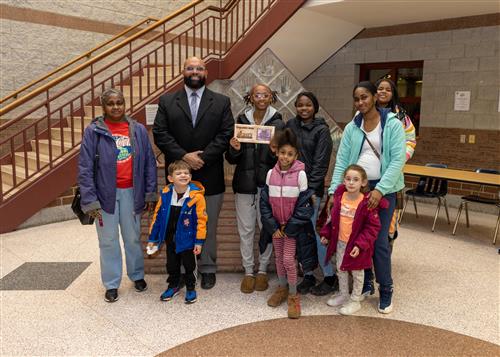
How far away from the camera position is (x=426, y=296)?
3.09 meters

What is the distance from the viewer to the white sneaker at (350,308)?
9.04 ft

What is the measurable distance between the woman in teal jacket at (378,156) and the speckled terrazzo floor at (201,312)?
0.39 m

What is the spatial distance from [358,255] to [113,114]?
1854mm

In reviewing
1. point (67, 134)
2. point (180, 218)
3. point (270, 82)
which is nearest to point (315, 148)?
point (270, 82)

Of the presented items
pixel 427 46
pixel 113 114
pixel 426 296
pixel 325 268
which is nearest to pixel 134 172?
pixel 113 114

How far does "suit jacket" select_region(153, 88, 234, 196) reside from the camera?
2.92m

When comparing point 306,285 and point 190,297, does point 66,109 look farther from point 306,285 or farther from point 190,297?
point 306,285

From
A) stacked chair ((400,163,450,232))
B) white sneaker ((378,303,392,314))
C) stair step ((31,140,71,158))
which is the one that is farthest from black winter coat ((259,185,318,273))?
stair step ((31,140,71,158))

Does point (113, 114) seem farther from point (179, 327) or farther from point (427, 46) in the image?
point (427, 46)

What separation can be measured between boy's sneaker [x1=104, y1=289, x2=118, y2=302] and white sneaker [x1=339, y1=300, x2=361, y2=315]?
5.16 feet

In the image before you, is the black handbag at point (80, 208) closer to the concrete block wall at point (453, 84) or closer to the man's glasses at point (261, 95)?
the man's glasses at point (261, 95)

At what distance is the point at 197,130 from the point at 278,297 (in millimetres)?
1301

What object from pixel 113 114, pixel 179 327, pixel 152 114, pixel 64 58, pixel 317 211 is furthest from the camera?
pixel 64 58

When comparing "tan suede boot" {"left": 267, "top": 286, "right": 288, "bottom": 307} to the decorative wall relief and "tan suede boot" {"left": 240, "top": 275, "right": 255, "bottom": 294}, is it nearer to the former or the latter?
"tan suede boot" {"left": 240, "top": 275, "right": 255, "bottom": 294}
